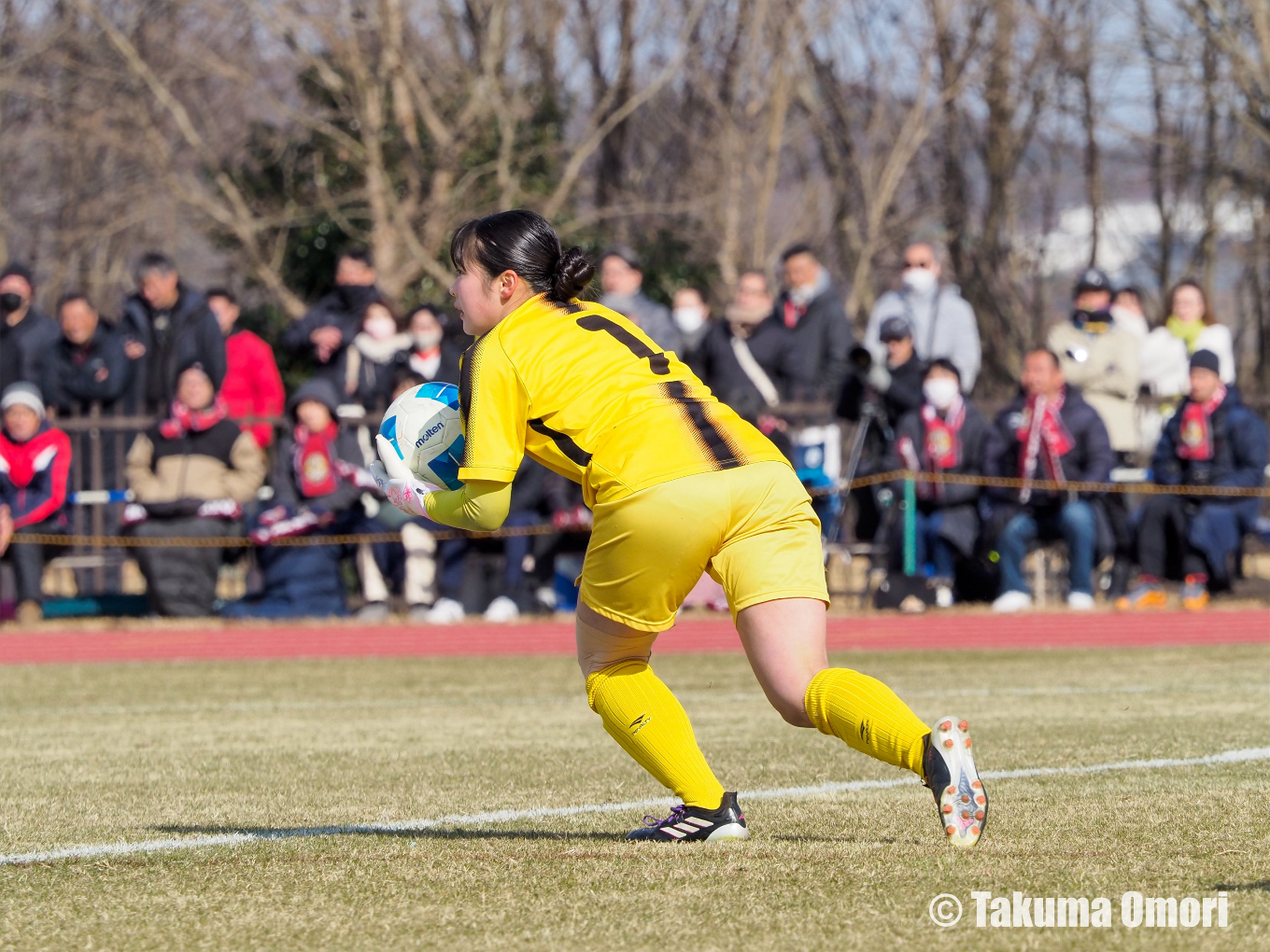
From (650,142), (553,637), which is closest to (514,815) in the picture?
(553,637)

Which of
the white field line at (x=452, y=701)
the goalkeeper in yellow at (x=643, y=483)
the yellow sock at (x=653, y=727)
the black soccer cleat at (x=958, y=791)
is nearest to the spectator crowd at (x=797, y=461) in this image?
the white field line at (x=452, y=701)

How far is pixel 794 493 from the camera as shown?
4531mm

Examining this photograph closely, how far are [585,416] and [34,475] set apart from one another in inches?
414

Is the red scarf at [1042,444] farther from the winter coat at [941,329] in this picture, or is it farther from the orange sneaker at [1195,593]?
the orange sneaker at [1195,593]

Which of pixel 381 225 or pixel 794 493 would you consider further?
pixel 381 225

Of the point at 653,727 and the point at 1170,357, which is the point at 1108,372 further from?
the point at 653,727

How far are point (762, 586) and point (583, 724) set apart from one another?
11.9 ft

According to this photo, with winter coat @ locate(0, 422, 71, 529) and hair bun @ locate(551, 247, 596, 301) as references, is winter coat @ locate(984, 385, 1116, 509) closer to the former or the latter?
winter coat @ locate(0, 422, 71, 529)

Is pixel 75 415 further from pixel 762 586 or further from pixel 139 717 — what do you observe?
pixel 762 586

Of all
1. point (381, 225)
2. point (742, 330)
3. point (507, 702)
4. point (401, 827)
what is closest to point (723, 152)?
point (381, 225)

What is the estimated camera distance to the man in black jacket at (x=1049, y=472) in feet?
44.9

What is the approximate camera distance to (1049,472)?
13711 mm

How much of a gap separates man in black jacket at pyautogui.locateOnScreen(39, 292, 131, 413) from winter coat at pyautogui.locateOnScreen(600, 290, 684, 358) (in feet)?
13.5

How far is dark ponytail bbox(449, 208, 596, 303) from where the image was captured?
4.65 meters
